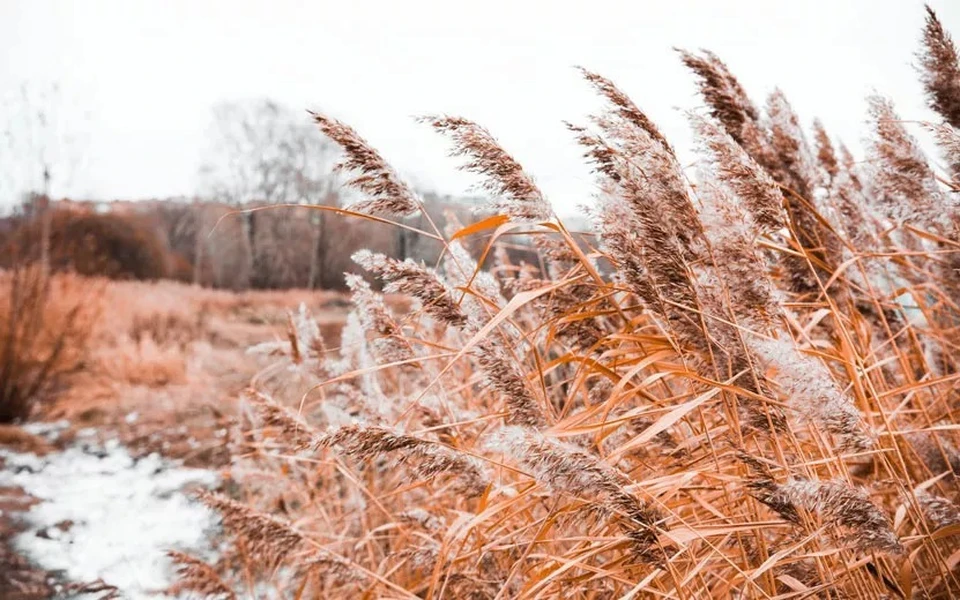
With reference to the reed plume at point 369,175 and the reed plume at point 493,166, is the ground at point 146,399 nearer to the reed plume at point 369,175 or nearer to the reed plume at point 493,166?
the reed plume at point 369,175

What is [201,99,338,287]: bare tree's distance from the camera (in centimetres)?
709

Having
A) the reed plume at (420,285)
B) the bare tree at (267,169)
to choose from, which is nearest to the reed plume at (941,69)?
the reed plume at (420,285)

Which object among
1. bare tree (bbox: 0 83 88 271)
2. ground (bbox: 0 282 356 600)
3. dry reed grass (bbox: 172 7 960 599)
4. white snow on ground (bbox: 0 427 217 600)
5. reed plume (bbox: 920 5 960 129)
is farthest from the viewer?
bare tree (bbox: 0 83 88 271)

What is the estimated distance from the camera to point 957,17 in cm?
180

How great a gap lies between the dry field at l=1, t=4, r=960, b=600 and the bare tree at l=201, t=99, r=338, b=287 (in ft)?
Answer: 18.5

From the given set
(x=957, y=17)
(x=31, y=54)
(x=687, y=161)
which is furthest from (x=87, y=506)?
(x=31, y=54)

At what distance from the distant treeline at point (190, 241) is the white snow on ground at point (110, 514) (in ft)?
8.63

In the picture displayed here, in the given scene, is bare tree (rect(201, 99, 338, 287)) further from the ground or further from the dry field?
the dry field

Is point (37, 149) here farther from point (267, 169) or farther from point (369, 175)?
point (369, 175)

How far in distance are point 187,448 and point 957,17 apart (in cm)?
475

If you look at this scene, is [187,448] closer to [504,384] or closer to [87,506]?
[87,506]

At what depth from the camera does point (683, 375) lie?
907 mm

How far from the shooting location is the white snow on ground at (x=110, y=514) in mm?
2945

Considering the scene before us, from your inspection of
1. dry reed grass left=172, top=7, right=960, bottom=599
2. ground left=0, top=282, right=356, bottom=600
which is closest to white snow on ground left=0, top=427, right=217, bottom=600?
ground left=0, top=282, right=356, bottom=600
